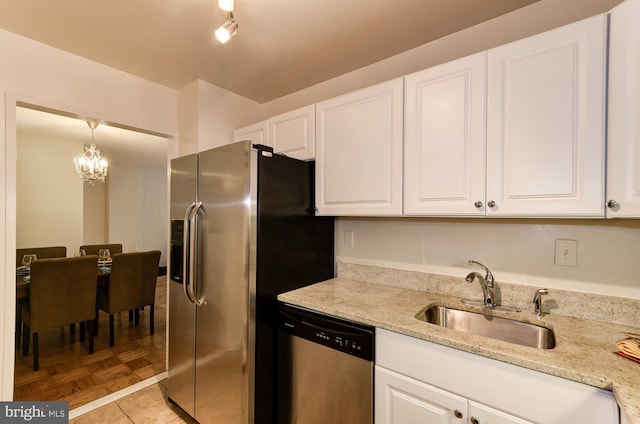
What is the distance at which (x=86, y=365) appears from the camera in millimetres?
2498

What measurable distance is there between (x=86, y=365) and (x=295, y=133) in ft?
9.02

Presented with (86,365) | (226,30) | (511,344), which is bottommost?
(86,365)

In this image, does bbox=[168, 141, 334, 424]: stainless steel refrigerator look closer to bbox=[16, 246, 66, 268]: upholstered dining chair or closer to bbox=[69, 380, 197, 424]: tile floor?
bbox=[69, 380, 197, 424]: tile floor

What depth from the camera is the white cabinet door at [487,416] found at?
0.93m

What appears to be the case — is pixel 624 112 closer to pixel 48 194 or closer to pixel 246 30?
pixel 246 30

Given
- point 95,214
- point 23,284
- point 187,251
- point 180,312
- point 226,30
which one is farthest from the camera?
point 95,214

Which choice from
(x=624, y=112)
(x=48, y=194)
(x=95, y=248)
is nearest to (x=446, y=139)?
(x=624, y=112)

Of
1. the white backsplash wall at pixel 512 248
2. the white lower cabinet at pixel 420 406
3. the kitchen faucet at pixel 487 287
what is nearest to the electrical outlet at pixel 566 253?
the white backsplash wall at pixel 512 248

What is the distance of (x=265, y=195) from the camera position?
1510 mm

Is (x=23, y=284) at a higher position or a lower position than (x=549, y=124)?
lower

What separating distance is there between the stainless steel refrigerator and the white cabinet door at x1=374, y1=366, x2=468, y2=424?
2.11ft

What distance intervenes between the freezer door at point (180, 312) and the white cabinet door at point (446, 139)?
4.23 ft

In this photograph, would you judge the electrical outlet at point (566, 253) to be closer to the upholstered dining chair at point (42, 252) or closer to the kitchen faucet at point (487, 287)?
the kitchen faucet at point (487, 287)

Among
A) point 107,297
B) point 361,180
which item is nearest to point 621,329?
point 361,180
